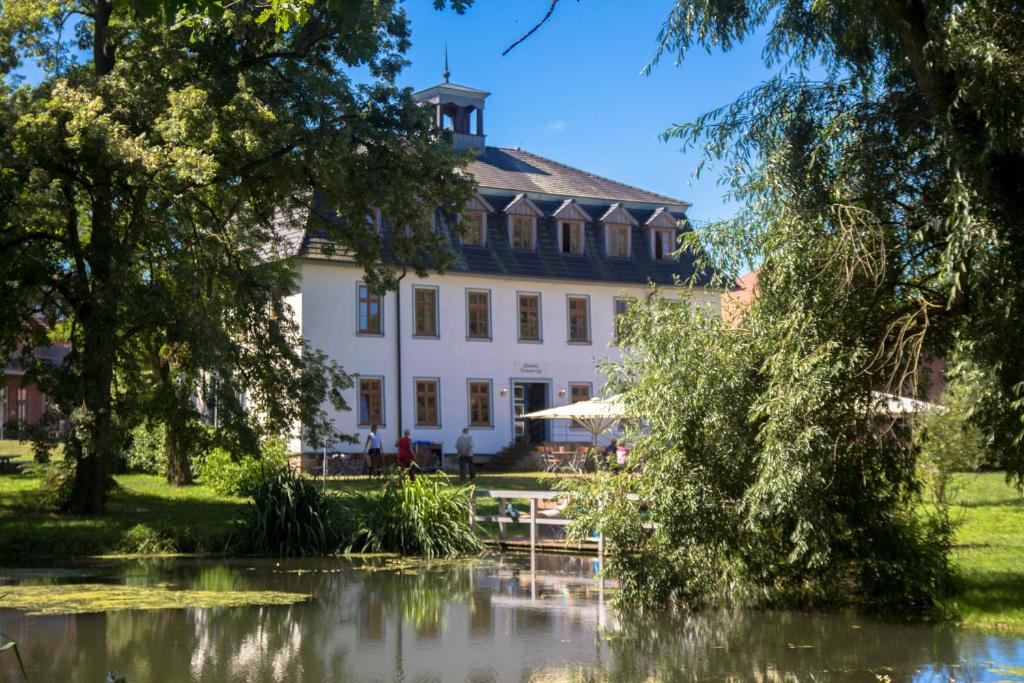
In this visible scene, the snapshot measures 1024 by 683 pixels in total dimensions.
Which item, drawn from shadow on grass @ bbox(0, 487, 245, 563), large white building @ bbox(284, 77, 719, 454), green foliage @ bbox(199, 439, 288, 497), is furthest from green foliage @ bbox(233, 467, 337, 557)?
large white building @ bbox(284, 77, 719, 454)

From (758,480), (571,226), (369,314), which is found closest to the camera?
(758,480)

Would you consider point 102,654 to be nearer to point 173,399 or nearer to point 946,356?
point 946,356

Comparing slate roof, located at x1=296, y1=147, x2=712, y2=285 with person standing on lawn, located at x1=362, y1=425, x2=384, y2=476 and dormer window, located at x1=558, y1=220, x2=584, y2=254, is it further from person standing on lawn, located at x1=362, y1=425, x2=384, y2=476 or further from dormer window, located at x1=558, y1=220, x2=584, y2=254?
person standing on lawn, located at x1=362, y1=425, x2=384, y2=476

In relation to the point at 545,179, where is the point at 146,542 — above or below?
below

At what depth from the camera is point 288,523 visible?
1975cm

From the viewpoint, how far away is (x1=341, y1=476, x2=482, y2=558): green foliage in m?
19.6

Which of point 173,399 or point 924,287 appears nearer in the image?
point 924,287

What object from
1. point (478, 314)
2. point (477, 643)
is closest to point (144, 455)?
point (478, 314)

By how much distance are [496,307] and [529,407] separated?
376 cm

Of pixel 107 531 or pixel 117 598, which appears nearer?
pixel 117 598

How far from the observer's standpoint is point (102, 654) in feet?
34.7

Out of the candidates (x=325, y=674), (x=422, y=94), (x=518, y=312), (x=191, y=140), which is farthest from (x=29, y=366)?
(x=422, y=94)

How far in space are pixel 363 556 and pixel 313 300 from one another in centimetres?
2034

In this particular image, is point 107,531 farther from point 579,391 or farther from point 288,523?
point 579,391
